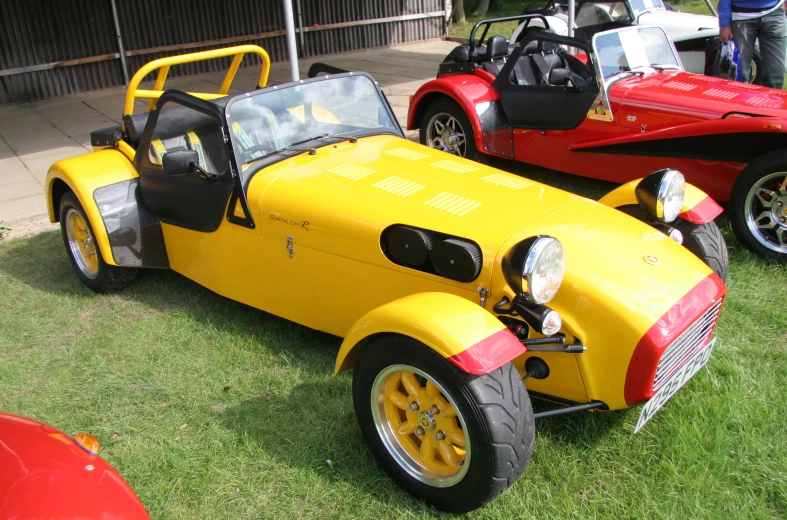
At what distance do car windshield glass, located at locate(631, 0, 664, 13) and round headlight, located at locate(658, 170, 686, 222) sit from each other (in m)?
6.78

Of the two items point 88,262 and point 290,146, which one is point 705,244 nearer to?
point 290,146

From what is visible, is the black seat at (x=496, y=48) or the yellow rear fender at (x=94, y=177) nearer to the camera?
the yellow rear fender at (x=94, y=177)

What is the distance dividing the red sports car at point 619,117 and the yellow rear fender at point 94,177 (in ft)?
10.9

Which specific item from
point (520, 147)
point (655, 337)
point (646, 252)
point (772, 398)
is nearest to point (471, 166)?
point (646, 252)

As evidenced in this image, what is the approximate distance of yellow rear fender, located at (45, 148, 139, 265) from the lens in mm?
4742

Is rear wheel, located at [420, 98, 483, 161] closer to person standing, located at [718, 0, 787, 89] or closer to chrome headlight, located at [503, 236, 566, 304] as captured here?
person standing, located at [718, 0, 787, 89]

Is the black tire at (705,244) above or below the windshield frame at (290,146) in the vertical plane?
below

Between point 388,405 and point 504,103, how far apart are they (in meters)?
4.50

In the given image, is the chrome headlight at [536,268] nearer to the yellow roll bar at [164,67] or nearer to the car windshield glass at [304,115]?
the car windshield glass at [304,115]

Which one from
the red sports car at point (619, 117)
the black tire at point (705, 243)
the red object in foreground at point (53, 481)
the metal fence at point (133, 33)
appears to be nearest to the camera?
the red object in foreground at point (53, 481)

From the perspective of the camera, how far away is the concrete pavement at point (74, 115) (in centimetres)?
756

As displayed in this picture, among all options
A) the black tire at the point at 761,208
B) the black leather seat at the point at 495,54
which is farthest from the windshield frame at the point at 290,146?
the black leather seat at the point at 495,54

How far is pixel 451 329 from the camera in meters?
2.72

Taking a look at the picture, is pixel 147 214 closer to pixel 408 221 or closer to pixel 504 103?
pixel 408 221
